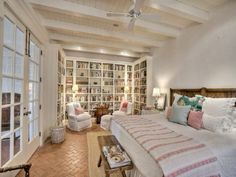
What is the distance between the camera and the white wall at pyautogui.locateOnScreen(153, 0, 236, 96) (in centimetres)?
261

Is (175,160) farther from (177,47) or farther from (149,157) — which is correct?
(177,47)

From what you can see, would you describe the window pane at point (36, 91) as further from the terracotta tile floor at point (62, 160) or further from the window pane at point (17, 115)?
the terracotta tile floor at point (62, 160)

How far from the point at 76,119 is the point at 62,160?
5.97 feet

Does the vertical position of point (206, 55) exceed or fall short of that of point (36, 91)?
it exceeds it

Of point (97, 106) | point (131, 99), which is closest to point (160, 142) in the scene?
point (97, 106)

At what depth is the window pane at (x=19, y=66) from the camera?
2.19 m

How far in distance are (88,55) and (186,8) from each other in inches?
158

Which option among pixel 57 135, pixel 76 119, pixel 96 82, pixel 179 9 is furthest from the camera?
pixel 96 82

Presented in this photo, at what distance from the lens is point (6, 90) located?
1922 millimetres

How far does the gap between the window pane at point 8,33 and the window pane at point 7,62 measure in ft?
0.34

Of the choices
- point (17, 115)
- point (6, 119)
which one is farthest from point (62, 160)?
point (6, 119)

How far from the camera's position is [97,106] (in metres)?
5.66

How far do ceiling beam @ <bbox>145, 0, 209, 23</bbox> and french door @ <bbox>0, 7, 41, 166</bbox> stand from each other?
208 centimetres

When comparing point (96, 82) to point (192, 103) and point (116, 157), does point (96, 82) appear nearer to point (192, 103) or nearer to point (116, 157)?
point (192, 103)
